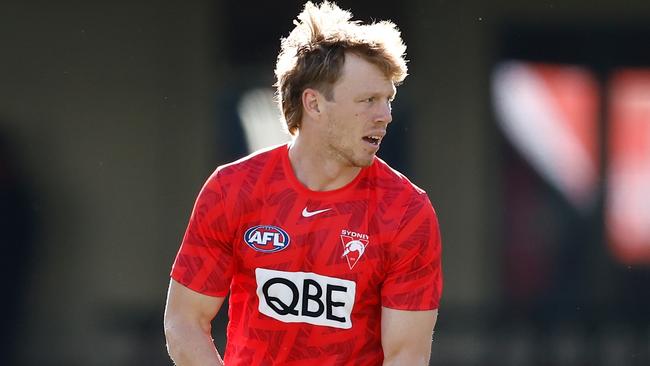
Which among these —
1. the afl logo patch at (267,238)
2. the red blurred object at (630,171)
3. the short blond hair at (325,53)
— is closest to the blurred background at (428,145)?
the red blurred object at (630,171)

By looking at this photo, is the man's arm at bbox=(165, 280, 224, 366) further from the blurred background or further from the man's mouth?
the blurred background

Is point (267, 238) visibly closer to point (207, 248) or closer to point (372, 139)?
point (207, 248)

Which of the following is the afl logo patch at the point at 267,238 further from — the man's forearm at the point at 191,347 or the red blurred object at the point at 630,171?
the red blurred object at the point at 630,171

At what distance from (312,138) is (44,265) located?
4110mm

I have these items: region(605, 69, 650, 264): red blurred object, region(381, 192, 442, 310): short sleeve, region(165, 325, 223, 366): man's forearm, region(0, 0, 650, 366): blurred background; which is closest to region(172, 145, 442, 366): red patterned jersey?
region(381, 192, 442, 310): short sleeve

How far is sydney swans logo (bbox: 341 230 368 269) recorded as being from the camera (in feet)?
13.4

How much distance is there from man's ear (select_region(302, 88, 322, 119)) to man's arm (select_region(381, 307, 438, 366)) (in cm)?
64

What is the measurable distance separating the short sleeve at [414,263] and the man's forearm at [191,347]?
1.82ft

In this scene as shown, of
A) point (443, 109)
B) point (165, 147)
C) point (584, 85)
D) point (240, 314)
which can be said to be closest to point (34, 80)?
point (165, 147)

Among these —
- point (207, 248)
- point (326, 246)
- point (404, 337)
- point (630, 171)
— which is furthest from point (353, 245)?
point (630, 171)

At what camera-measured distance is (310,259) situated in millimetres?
4102

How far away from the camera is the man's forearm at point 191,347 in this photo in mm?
4047

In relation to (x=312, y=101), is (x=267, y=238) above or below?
below

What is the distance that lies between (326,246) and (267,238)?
0.18 meters
